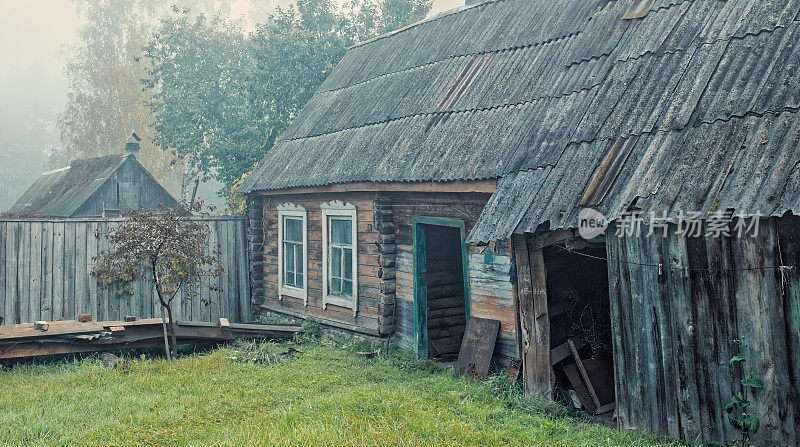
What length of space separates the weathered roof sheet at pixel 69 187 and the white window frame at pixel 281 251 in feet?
38.7

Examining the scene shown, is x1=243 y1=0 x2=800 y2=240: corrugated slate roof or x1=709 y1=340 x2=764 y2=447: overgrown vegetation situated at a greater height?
x1=243 y1=0 x2=800 y2=240: corrugated slate roof

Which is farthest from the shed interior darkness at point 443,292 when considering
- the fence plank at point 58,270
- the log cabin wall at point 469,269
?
the fence plank at point 58,270

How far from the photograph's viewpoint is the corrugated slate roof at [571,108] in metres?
5.22

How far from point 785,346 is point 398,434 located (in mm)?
3170

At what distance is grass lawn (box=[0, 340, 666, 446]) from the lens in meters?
5.26

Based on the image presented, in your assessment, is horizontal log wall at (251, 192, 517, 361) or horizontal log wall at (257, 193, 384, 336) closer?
horizontal log wall at (251, 192, 517, 361)

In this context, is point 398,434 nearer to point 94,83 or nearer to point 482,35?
point 482,35

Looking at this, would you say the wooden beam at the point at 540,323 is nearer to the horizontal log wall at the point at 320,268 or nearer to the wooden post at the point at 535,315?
the wooden post at the point at 535,315

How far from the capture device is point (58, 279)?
1054 centimetres

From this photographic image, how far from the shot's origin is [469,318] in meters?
8.23

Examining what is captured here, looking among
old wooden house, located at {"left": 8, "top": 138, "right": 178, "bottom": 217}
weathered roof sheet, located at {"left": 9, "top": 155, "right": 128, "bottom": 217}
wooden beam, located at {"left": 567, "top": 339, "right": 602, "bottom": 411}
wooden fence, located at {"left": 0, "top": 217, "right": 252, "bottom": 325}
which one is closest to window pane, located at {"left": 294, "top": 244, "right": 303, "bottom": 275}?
wooden fence, located at {"left": 0, "top": 217, "right": 252, "bottom": 325}

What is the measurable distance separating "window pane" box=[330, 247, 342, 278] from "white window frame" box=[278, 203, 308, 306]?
2.70ft

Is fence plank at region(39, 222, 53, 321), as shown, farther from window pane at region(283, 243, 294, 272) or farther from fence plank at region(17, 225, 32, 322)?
window pane at region(283, 243, 294, 272)

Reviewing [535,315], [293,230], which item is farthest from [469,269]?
[293,230]
